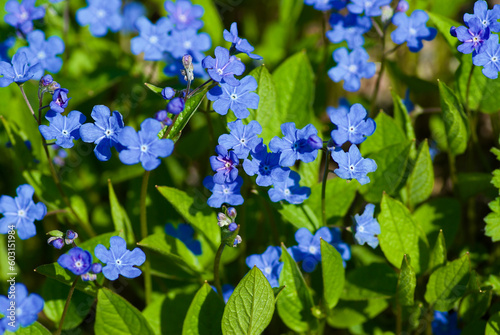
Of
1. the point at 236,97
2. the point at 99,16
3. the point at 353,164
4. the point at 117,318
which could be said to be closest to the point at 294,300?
the point at 353,164

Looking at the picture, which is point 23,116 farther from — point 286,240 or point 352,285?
point 352,285

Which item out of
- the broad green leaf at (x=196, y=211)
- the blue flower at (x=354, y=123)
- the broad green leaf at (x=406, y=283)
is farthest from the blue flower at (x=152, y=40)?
the broad green leaf at (x=406, y=283)

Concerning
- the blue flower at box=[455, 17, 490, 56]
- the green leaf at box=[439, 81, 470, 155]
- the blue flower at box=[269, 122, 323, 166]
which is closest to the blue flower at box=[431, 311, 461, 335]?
the green leaf at box=[439, 81, 470, 155]

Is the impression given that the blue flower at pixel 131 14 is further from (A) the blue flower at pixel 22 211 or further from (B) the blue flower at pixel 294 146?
(B) the blue flower at pixel 294 146

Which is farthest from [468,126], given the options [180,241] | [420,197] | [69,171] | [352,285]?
[69,171]

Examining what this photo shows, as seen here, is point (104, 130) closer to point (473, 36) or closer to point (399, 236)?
point (399, 236)

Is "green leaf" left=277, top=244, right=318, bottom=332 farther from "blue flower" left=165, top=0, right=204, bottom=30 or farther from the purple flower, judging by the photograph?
"blue flower" left=165, top=0, right=204, bottom=30

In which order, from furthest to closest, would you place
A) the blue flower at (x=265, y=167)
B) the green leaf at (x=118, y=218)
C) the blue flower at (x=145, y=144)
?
the green leaf at (x=118, y=218) < the blue flower at (x=265, y=167) < the blue flower at (x=145, y=144)
